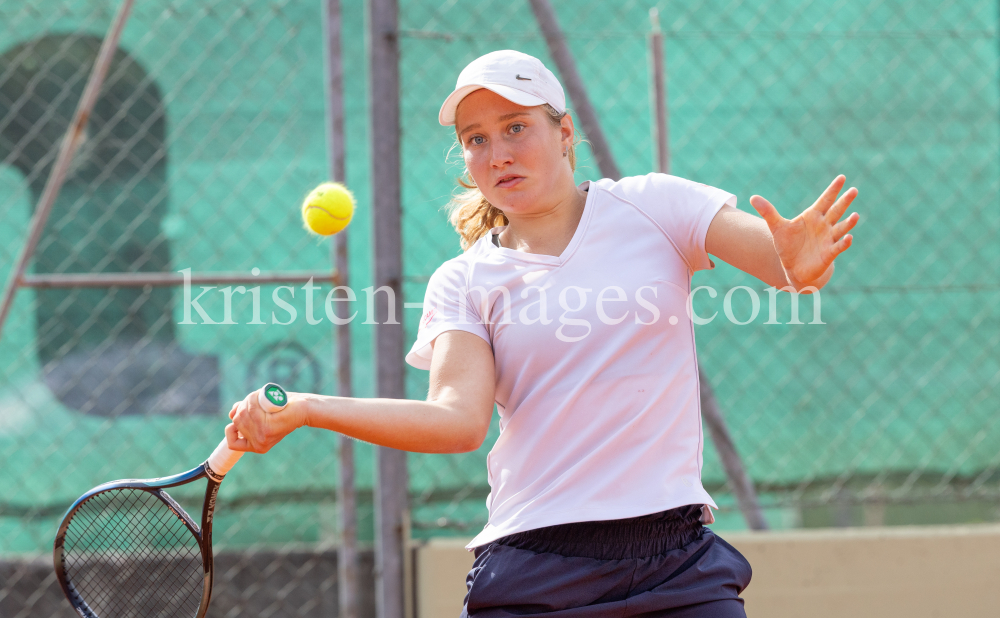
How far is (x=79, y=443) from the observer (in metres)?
3.58

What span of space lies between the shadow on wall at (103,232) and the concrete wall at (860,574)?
1.32 m

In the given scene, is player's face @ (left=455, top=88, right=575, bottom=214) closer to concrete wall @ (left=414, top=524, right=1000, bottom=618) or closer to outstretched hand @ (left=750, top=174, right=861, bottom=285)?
outstretched hand @ (left=750, top=174, right=861, bottom=285)

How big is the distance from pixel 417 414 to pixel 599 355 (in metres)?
0.38

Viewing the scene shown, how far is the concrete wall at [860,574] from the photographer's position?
3.23m

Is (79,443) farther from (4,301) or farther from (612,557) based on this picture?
(612,557)

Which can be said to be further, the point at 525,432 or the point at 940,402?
the point at 940,402

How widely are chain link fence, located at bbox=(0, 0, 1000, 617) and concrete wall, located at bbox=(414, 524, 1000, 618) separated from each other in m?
0.30

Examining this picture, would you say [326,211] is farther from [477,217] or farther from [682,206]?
[682,206]

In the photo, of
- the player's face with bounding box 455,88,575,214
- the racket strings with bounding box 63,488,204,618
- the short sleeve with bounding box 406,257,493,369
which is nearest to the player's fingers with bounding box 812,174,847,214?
the player's face with bounding box 455,88,575,214

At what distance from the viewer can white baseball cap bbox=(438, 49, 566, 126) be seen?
1.75 m

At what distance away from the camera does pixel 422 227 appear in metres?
3.53

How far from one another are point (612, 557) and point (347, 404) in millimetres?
581

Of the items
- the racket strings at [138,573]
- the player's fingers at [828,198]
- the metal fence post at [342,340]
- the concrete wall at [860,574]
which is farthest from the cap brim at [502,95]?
the racket strings at [138,573]

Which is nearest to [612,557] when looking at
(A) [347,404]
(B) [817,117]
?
(A) [347,404]
